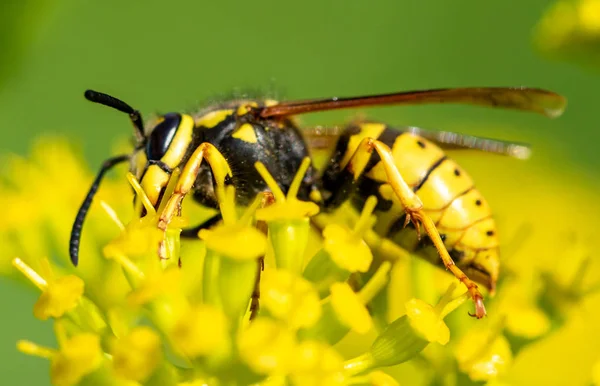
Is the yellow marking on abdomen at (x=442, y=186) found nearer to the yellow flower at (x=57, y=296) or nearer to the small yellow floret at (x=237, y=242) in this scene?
the small yellow floret at (x=237, y=242)

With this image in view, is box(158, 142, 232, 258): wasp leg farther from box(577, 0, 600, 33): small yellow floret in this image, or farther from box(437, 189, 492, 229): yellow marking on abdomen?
box(577, 0, 600, 33): small yellow floret

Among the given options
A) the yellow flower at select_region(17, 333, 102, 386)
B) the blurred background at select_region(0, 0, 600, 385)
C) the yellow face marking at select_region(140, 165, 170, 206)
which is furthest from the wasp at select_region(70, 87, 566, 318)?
the blurred background at select_region(0, 0, 600, 385)

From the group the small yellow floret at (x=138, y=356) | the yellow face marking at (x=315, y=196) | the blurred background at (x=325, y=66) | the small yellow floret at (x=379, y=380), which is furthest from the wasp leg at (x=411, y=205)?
the blurred background at (x=325, y=66)

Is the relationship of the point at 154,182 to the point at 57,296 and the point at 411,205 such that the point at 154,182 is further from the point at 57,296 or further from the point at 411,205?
the point at 411,205

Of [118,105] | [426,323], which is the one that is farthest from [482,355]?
[118,105]

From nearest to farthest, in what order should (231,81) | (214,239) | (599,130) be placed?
(214,239), (599,130), (231,81)

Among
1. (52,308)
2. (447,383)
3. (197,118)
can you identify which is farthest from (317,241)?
(52,308)

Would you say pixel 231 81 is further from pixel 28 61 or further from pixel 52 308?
pixel 52 308
